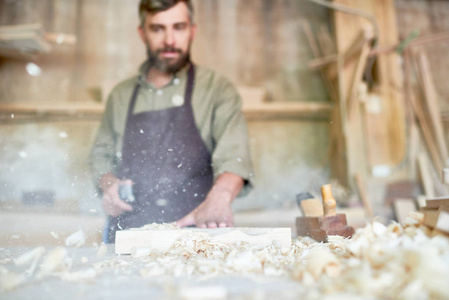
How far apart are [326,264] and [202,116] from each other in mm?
1279

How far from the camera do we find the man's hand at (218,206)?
1.53 metres

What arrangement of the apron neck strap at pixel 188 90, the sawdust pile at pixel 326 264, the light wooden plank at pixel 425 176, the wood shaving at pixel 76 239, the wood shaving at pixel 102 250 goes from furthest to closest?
1. the light wooden plank at pixel 425 176
2. the apron neck strap at pixel 188 90
3. the wood shaving at pixel 76 239
4. the wood shaving at pixel 102 250
5. the sawdust pile at pixel 326 264

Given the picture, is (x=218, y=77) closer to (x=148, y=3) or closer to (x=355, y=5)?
(x=148, y=3)

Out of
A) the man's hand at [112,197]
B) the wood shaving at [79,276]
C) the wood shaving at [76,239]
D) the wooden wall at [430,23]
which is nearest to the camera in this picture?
the wood shaving at [79,276]

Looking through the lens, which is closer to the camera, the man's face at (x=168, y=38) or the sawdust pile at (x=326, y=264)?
the sawdust pile at (x=326, y=264)

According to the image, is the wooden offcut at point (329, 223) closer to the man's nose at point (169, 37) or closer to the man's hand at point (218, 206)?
the man's hand at point (218, 206)

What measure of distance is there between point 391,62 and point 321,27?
572 millimetres

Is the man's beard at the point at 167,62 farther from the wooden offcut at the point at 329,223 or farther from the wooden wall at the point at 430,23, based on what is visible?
the wooden wall at the point at 430,23

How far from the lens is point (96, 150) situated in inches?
68.4

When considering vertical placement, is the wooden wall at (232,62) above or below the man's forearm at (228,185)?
above

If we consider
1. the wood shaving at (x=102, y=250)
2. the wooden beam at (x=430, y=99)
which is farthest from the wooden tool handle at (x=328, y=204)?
the wooden beam at (x=430, y=99)

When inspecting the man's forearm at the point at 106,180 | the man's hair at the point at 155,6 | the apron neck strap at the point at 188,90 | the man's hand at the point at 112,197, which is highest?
the man's hair at the point at 155,6

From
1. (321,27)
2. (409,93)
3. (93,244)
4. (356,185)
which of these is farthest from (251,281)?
(321,27)

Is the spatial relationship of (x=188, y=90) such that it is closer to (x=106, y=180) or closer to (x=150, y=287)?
(x=106, y=180)
